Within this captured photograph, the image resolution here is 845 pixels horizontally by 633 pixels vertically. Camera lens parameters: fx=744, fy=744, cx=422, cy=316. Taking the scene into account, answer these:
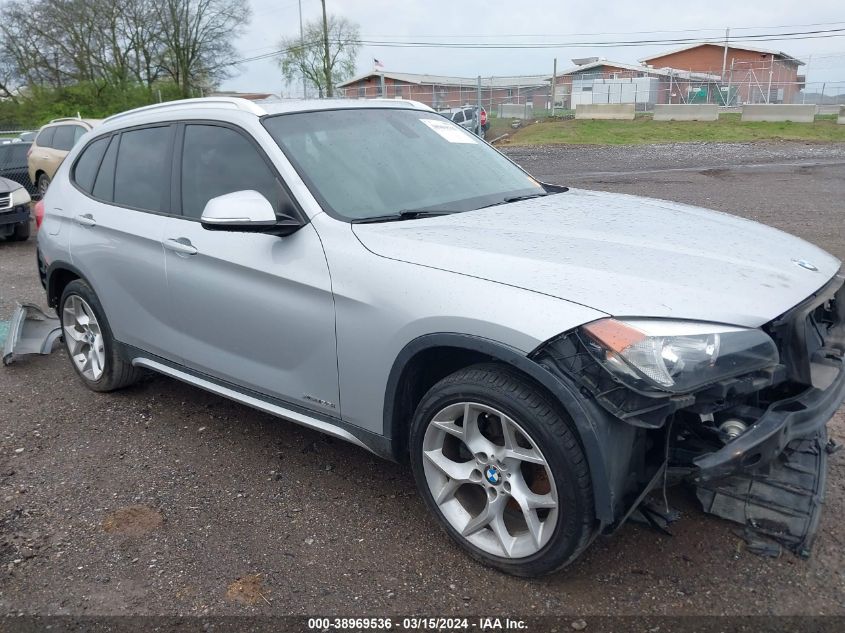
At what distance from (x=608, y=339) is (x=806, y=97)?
45.2 metres

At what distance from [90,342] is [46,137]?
11.9 metres

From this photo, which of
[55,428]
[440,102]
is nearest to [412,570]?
[55,428]

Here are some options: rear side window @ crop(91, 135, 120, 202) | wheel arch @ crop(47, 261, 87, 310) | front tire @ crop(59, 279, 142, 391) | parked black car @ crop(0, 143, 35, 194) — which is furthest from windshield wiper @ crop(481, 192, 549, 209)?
parked black car @ crop(0, 143, 35, 194)

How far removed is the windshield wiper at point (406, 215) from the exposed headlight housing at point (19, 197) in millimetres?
9611

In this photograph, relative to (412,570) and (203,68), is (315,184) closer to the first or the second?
(412,570)

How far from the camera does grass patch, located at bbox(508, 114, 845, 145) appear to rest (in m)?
23.8

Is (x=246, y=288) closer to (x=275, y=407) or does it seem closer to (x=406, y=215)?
(x=275, y=407)

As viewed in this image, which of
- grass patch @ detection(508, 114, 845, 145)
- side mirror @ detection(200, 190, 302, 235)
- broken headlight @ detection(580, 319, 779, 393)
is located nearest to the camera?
broken headlight @ detection(580, 319, 779, 393)

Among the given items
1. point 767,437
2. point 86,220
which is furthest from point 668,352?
point 86,220

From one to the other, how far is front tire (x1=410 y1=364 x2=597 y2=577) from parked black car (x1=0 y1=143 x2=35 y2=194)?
14909mm

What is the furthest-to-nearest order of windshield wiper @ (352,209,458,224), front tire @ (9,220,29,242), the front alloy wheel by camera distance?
1. front tire @ (9,220,29,242)
2. windshield wiper @ (352,209,458,224)
3. the front alloy wheel

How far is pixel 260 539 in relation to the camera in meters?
3.25

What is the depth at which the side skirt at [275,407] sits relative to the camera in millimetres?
3199

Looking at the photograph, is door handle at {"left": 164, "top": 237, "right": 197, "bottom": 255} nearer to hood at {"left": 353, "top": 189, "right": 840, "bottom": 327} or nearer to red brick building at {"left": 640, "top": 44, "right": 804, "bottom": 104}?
hood at {"left": 353, "top": 189, "right": 840, "bottom": 327}
